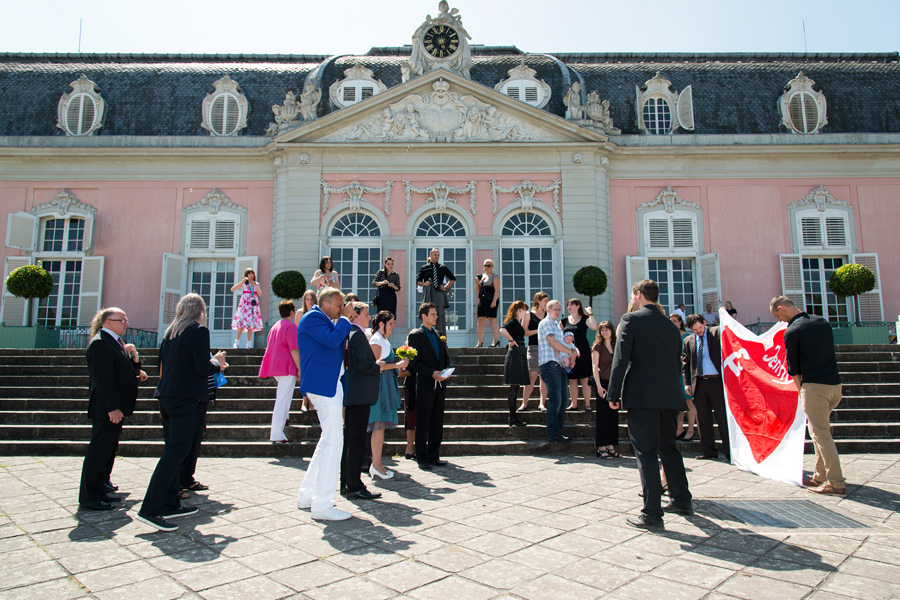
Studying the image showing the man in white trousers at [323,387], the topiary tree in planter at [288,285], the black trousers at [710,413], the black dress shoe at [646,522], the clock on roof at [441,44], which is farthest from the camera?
the clock on roof at [441,44]

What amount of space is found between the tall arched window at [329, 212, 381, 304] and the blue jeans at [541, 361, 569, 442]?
821cm

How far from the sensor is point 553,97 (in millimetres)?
16125

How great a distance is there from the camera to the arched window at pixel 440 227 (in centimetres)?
1504

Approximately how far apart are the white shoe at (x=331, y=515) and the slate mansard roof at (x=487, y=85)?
13.4 metres

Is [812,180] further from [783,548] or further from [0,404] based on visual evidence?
[0,404]

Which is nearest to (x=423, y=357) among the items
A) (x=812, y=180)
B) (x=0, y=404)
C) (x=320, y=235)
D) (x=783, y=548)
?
(x=783, y=548)

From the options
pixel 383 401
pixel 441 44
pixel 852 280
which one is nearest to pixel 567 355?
pixel 383 401

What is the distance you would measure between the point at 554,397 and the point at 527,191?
8.85m

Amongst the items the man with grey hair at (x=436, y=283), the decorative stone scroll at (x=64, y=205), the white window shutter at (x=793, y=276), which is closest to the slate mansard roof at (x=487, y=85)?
the decorative stone scroll at (x=64, y=205)

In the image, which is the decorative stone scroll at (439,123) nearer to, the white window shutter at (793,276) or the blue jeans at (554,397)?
the white window shutter at (793,276)

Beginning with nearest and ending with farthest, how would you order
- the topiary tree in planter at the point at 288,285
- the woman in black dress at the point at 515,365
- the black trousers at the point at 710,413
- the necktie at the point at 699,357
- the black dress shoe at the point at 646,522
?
the black dress shoe at the point at 646,522
the black trousers at the point at 710,413
the necktie at the point at 699,357
the woman in black dress at the point at 515,365
the topiary tree in planter at the point at 288,285

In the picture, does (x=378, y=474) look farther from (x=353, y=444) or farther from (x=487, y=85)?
(x=487, y=85)

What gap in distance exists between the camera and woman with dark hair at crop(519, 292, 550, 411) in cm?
785

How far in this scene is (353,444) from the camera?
5102 mm
